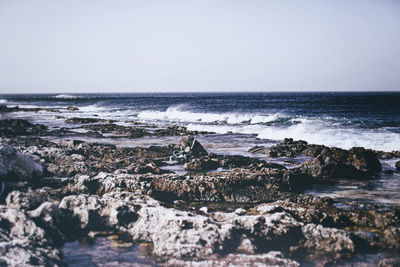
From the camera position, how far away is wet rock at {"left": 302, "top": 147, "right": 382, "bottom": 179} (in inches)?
317

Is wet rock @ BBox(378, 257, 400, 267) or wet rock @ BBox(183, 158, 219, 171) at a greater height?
wet rock @ BBox(183, 158, 219, 171)

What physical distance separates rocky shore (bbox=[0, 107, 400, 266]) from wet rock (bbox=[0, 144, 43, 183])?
0.05 ft

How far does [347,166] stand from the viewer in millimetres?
8242

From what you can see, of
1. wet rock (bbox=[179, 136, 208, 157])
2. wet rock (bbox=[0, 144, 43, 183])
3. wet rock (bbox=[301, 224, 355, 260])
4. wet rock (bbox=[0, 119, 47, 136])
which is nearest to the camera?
wet rock (bbox=[301, 224, 355, 260])

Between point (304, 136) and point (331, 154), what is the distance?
7659mm

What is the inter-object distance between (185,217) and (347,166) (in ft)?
18.0

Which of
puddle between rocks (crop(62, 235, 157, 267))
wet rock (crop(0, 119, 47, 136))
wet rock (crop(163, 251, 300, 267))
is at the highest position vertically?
wet rock (crop(0, 119, 47, 136))

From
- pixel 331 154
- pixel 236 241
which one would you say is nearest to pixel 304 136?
pixel 331 154

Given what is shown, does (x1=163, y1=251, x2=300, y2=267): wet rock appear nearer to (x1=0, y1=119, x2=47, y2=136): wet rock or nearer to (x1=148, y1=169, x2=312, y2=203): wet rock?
(x1=148, y1=169, x2=312, y2=203): wet rock

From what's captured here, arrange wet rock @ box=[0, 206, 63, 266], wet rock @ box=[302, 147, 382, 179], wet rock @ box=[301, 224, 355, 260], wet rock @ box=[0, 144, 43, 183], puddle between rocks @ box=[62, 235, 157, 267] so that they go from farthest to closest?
wet rock @ box=[302, 147, 382, 179] → wet rock @ box=[0, 144, 43, 183] → wet rock @ box=[301, 224, 355, 260] → puddle between rocks @ box=[62, 235, 157, 267] → wet rock @ box=[0, 206, 63, 266]

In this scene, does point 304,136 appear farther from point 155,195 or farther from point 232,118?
point 232,118

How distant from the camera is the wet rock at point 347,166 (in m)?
8.05

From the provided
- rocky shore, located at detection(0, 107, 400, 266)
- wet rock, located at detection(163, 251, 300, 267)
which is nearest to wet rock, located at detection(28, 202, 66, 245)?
rocky shore, located at detection(0, 107, 400, 266)

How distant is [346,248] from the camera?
4172mm
